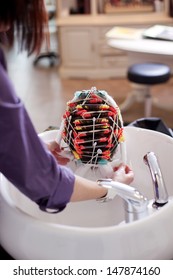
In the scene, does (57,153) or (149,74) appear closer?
Answer: (57,153)

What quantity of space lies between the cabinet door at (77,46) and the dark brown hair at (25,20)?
11.1ft

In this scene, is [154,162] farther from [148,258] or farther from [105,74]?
[105,74]

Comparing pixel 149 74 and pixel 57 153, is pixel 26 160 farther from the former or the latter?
pixel 149 74

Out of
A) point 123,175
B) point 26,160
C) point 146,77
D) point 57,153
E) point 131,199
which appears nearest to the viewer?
point 26,160

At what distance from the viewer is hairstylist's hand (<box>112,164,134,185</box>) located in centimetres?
99

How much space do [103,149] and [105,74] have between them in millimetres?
3270

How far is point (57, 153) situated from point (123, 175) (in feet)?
0.65

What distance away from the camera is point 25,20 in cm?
77

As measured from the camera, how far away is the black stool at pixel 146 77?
9.85ft

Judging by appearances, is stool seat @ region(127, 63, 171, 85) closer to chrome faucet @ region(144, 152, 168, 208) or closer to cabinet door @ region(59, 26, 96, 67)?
cabinet door @ region(59, 26, 96, 67)

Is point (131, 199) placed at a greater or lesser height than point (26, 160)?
lesser

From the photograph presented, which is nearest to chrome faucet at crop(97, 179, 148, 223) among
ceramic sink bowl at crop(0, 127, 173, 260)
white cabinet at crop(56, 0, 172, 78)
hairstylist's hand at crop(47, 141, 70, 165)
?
ceramic sink bowl at crop(0, 127, 173, 260)

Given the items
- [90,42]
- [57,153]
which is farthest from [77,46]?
[57,153]

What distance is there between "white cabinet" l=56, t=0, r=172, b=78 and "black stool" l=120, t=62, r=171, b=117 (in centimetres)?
92
